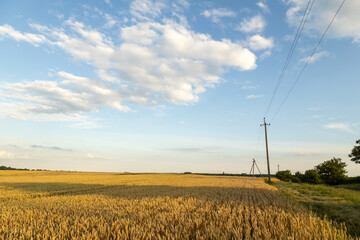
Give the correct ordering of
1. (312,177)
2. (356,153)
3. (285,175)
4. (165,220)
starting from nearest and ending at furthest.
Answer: (165,220) → (356,153) → (312,177) → (285,175)

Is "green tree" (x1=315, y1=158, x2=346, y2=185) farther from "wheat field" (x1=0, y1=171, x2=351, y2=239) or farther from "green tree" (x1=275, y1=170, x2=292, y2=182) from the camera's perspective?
"wheat field" (x1=0, y1=171, x2=351, y2=239)

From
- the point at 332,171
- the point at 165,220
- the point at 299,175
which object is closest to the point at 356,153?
the point at 332,171

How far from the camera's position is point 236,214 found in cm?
733

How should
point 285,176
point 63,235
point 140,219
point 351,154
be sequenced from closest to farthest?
point 63,235 → point 140,219 → point 351,154 → point 285,176

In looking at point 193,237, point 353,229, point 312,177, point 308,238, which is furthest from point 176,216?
point 312,177

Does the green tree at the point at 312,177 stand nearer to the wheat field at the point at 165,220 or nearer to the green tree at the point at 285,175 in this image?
the green tree at the point at 285,175

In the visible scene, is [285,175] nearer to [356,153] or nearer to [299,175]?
[299,175]

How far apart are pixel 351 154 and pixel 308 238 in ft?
221

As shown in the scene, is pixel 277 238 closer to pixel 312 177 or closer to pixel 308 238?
pixel 308 238

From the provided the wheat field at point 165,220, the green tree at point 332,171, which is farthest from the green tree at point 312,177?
the wheat field at point 165,220

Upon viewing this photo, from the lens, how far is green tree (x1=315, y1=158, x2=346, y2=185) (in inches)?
2769

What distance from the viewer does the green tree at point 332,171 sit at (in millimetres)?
70344

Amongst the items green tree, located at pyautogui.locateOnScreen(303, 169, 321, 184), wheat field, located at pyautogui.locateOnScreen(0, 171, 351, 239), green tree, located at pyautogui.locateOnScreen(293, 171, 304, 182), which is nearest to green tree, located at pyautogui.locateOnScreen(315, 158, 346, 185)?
green tree, located at pyautogui.locateOnScreen(303, 169, 321, 184)

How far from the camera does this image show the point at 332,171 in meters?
72.2
